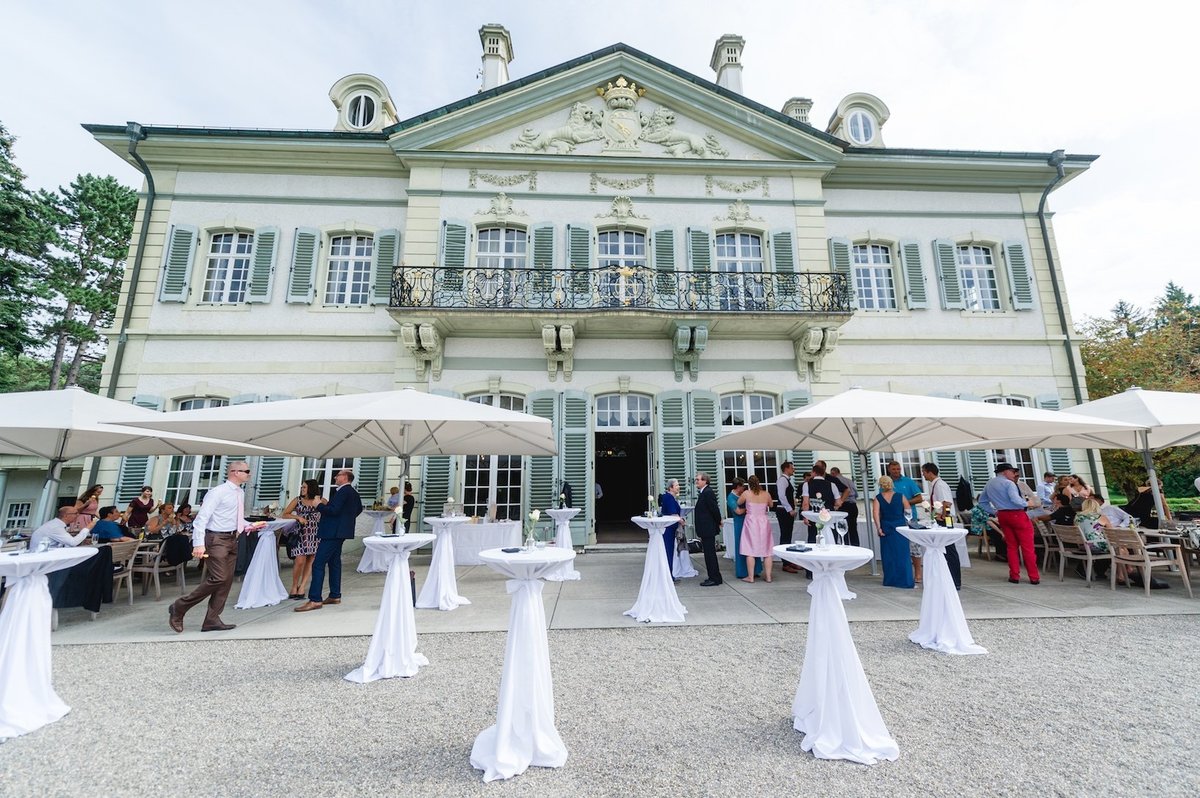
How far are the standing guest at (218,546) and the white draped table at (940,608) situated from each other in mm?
6703

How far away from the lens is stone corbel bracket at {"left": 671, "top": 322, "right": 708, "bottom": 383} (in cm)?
1048

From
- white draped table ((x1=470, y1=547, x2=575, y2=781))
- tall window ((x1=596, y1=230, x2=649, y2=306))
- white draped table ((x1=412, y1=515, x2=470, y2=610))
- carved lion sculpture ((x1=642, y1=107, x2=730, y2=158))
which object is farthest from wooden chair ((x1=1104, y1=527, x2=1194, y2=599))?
carved lion sculpture ((x1=642, y1=107, x2=730, y2=158))

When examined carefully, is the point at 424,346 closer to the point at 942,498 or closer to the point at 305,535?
the point at 305,535

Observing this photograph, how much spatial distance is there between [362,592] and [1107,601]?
31.0 ft

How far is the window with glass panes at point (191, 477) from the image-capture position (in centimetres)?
1028

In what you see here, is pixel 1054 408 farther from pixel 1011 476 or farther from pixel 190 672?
pixel 190 672

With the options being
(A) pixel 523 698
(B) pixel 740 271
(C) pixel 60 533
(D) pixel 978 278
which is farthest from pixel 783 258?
(C) pixel 60 533

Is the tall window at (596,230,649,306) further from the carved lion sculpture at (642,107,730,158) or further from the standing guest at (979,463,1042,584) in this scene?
the standing guest at (979,463,1042,584)

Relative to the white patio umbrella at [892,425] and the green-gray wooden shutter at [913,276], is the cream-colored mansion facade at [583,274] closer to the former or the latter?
the green-gray wooden shutter at [913,276]

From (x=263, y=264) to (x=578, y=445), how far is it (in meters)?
8.08

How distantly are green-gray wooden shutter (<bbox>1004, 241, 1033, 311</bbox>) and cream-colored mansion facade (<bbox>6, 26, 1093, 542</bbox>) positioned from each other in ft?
0.18

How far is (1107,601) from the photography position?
603 centimetres

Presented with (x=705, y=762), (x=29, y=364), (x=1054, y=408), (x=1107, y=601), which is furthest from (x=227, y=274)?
(x=29, y=364)

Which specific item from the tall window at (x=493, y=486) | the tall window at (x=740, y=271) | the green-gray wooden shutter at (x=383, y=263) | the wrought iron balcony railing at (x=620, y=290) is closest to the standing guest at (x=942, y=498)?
the wrought iron balcony railing at (x=620, y=290)
